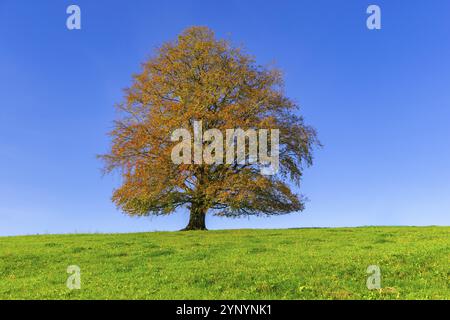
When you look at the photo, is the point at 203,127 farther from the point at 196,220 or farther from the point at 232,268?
the point at 232,268

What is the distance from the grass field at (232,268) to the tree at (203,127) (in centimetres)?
711

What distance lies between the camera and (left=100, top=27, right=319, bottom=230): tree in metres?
37.2

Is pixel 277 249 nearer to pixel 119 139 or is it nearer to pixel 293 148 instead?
pixel 293 148

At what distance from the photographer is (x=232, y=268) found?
781 inches

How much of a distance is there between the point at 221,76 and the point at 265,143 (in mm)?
6150

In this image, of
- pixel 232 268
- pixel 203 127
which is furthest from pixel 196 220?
pixel 232 268

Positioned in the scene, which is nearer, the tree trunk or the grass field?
the grass field

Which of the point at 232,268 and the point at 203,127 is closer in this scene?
the point at 232,268

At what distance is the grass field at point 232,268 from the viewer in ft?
54.2

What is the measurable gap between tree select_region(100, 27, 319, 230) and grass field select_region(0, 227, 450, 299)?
7.11 m

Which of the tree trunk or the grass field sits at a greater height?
the tree trunk

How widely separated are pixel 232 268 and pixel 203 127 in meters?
19.4
